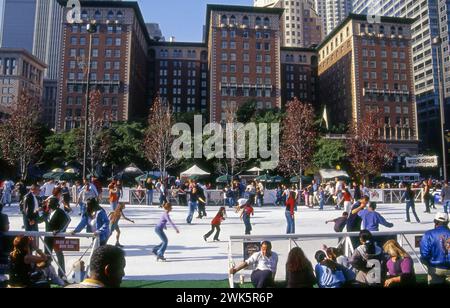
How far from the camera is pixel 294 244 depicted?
7.71 meters

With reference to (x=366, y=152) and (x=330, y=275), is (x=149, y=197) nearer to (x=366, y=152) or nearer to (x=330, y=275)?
(x=330, y=275)

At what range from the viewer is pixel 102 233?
833 centimetres

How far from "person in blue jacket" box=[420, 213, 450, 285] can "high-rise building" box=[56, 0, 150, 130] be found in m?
76.6

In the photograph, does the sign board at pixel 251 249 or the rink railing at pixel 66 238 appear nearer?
the rink railing at pixel 66 238

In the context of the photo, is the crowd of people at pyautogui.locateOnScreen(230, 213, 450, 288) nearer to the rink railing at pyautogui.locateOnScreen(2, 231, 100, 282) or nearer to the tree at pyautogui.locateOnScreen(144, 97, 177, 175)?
the rink railing at pyautogui.locateOnScreen(2, 231, 100, 282)

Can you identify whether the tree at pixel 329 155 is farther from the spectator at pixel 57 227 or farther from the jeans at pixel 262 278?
the jeans at pixel 262 278

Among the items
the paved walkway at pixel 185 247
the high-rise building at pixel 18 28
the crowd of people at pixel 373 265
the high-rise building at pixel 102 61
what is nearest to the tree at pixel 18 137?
the paved walkway at pixel 185 247

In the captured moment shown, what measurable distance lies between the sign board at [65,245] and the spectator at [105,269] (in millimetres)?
4550

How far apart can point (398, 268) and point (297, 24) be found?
147495 millimetres

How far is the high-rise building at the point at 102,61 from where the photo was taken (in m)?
78.1

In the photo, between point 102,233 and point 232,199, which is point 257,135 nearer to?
point 232,199
